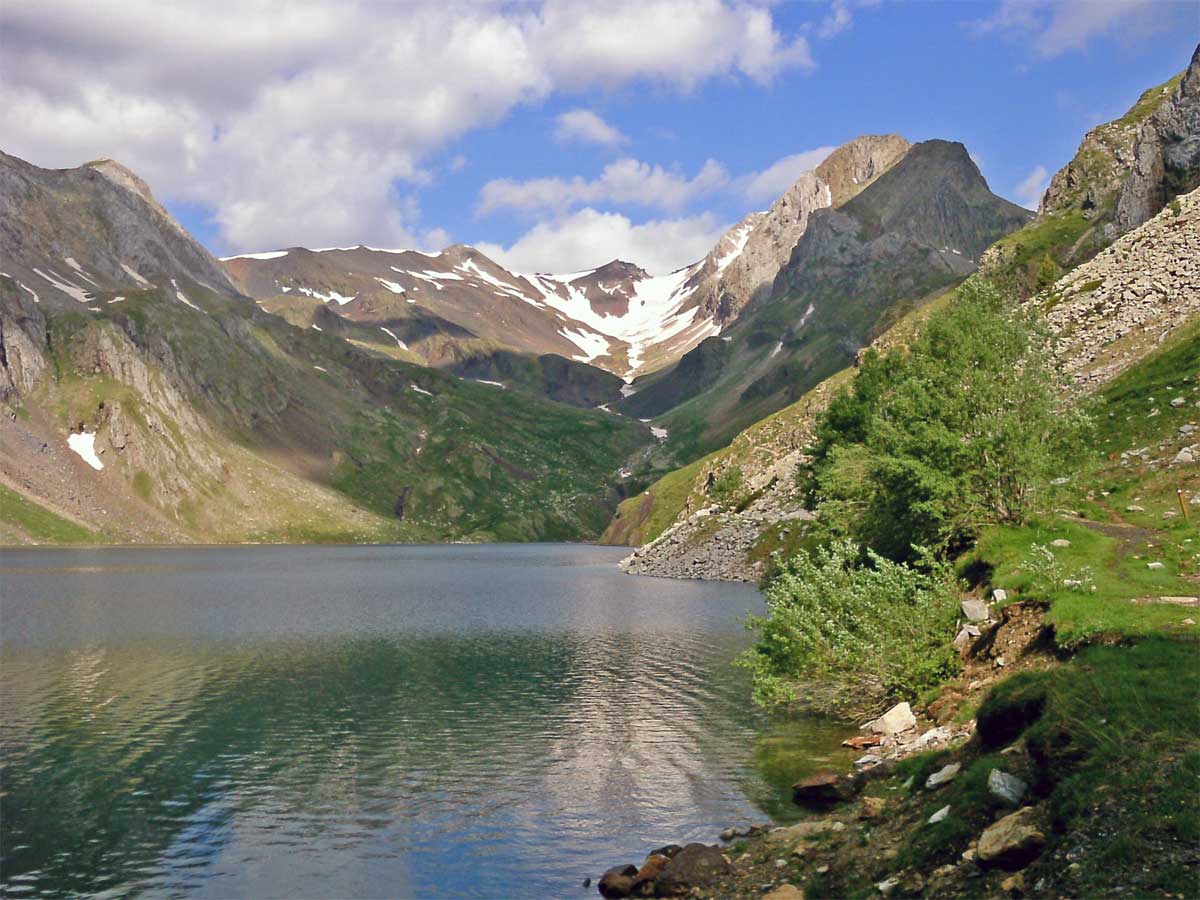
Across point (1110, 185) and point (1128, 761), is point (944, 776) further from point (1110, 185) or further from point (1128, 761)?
point (1110, 185)

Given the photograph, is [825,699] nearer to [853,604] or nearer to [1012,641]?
[853,604]

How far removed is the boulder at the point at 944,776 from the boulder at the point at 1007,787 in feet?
15.3

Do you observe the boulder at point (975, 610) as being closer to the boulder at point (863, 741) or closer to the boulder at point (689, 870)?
the boulder at point (863, 741)

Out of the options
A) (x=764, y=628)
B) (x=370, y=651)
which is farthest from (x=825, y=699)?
(x=370, y=651)

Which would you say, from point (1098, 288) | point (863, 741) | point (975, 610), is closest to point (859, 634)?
point (863, 741)

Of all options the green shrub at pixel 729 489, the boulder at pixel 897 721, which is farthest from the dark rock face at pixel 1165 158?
the boulder at pixel 897 721

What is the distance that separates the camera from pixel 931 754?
35.3 m

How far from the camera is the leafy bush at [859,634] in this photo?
153ft

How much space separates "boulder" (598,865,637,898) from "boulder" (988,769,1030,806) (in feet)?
39.1

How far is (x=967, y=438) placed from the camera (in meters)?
55.0

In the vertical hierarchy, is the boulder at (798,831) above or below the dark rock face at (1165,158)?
below

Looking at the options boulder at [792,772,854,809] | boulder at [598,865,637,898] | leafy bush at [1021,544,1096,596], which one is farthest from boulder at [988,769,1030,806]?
leafy bush at [1021,544,1096,596]

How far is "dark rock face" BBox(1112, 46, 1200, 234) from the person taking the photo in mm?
122375

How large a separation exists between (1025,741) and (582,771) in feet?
80.7
